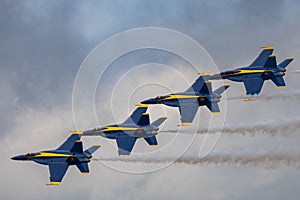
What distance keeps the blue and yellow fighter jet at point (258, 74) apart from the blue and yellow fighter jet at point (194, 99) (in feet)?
13.2

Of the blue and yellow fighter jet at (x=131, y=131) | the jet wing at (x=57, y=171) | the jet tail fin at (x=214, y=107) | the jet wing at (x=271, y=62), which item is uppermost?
the jet wing at (x=271, y=62)

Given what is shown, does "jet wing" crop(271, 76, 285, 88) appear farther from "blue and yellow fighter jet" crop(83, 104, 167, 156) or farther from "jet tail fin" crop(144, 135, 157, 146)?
"jet tail fin" crop(144, 135, 157, 146)

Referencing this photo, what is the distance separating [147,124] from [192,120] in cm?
1279

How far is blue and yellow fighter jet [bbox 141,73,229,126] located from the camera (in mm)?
151750

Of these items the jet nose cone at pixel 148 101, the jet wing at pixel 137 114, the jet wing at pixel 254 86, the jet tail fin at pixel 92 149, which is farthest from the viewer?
the jet wing at pixel 137 114

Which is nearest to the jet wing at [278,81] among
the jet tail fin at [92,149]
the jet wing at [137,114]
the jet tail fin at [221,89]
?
the jet tail fin at [221,89]

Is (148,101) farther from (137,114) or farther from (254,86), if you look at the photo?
(254,86)

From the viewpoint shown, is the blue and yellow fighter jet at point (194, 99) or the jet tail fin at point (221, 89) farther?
the jet tail fin at point (221, 89)

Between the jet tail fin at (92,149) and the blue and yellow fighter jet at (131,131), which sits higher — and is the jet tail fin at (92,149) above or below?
below

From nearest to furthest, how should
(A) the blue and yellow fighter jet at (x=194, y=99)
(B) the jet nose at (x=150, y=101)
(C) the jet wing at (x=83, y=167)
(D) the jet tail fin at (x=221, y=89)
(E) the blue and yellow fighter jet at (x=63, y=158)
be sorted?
(A) the blue and yellow fighter jet at (x=194, y=99)
(D) the jet tail fin at (x=221, y=89)
(C) the jet wing at (x=83, y=167)
(E) the blue and yellow fighter jet at (x=63, y=158)
(B) the jet nose at (x=150, y=101)

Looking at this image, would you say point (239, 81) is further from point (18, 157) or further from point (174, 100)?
point (18, 157)

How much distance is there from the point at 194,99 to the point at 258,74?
1566 cm

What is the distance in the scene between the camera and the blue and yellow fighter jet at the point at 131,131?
158 metres

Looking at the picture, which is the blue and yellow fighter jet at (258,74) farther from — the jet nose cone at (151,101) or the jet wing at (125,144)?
the jet wing at (125,144)
